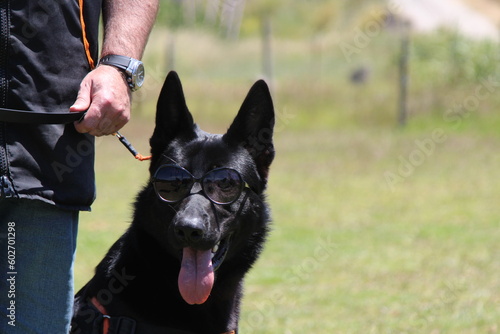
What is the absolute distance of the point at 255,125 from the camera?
2.89 meters

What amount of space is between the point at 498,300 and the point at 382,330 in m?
1.11

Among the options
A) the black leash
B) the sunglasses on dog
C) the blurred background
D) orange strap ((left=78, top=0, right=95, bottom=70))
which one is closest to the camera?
the black leash

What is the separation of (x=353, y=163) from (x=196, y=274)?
892cm

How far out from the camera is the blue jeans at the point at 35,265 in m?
2.02

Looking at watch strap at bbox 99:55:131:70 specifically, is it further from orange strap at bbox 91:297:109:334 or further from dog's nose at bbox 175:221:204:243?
orange strap at bbox 91:297:109:334

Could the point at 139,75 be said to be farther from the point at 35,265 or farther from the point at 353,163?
the point at 353,163

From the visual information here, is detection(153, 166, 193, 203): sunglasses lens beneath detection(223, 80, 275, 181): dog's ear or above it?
beneath

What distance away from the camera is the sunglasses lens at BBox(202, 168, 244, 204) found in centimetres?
269

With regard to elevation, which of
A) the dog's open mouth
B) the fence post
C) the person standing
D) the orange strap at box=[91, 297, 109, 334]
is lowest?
the fence post

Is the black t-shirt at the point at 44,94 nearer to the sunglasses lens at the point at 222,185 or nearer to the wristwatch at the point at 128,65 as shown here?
the wristwatch at the point at 128,65

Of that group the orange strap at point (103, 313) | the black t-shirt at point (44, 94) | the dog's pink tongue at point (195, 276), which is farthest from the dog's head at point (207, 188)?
the black t-shirt at point (44, 94)

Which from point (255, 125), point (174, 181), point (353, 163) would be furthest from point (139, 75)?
point (353, 163)

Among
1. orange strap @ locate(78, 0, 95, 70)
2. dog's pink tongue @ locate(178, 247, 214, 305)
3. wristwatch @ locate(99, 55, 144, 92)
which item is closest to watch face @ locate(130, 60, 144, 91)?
wristwatch @ locate(99, 55, 144, 92)

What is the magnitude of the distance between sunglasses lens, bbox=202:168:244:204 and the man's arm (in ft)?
1.91
